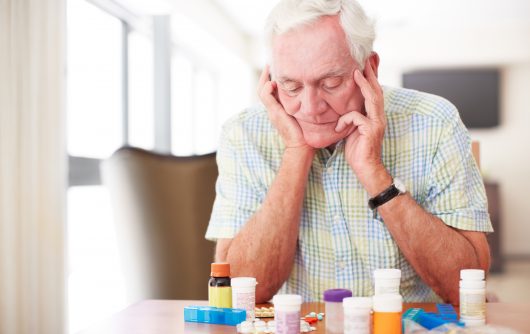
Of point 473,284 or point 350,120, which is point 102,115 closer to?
point 350,120

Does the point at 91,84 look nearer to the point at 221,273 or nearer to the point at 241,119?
the point at 241,119

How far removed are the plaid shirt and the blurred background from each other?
7.52ft

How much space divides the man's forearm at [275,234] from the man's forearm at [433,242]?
0.70ft

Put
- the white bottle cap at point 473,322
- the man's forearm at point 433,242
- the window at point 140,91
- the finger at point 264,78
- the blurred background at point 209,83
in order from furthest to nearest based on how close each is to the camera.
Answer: the window at point 140,91 → the blurred background at point 209,83 → the finger at point 264,78 → the man's forearm at point 433,242 → the white bottle cap at point 473,322

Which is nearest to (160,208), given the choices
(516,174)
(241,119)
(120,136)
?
(241,119)

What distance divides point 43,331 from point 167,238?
917mm

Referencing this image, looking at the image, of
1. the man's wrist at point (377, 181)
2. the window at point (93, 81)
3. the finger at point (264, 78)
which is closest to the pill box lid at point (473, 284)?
the man's wrist at point (377, 181)

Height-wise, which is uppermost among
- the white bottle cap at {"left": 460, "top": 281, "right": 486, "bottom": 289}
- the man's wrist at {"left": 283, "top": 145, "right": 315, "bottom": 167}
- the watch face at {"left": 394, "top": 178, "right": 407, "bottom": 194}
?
the man's wrist at {"left": 283, "top": 145, "right": 315, "bottom": 167}

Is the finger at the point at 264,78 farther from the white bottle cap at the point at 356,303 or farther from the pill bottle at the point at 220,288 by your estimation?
the white bottle cap at the point at 356,303

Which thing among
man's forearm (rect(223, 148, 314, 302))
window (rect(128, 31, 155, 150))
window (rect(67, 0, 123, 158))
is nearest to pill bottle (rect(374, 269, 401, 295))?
man's forearm (rect(223, 148, 314, 302))

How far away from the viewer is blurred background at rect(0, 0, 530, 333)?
4324 mm

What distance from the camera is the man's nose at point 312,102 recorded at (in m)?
1.57

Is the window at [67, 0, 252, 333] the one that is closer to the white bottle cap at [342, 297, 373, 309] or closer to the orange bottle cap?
the orange bottle cap

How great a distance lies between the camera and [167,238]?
227cm
